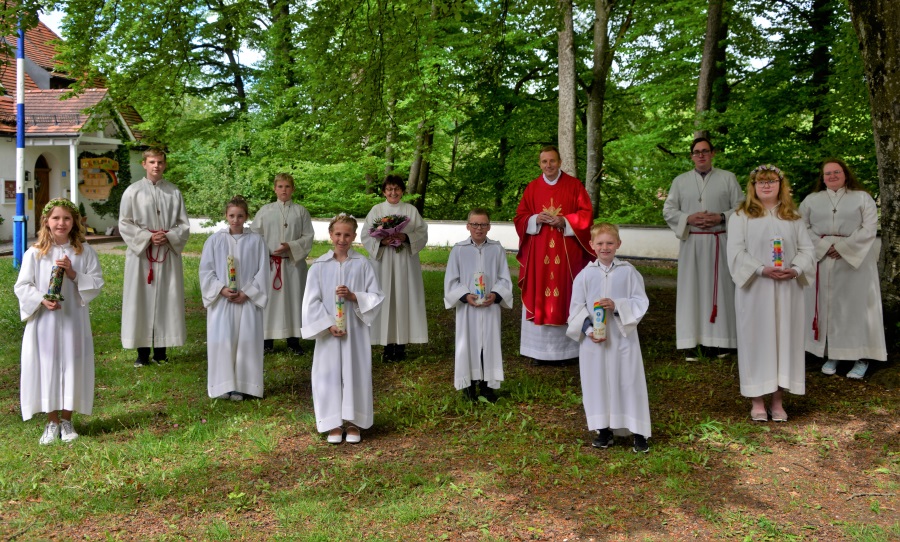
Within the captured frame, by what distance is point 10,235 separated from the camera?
95.5 feet

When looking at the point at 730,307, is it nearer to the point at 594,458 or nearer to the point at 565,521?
the point at 594,458

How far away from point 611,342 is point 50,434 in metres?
4.38

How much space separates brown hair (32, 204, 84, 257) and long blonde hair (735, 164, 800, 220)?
5.44 meters

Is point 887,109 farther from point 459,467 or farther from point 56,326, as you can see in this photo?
point 56,326

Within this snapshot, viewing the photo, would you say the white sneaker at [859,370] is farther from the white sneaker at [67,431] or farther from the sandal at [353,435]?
the white sneaker at [67,431]

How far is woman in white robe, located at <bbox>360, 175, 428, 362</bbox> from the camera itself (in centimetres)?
980

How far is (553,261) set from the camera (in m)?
9.25

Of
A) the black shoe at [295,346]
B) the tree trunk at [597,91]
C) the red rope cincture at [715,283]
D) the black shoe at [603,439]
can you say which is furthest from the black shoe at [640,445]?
the tree trunk at [597,91]

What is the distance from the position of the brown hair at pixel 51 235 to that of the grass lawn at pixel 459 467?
1.52 metres

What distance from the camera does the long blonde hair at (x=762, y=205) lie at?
696cm

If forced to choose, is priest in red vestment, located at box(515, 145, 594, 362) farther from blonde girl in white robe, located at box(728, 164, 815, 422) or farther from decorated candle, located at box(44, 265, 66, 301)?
decorated candle, located at box(44, 265, 66, 301)

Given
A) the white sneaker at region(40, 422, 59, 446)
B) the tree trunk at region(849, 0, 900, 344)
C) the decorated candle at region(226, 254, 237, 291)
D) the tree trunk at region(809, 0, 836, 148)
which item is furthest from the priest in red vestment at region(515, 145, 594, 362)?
the tree trunk at region(809, 0, 836, 148)

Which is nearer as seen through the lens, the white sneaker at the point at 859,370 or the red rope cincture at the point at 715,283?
the white sneaker at the point at 859,370

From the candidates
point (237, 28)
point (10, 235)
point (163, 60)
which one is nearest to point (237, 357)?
point (163, 60)
